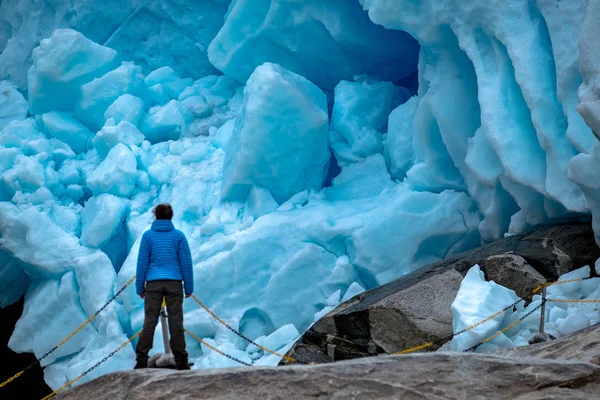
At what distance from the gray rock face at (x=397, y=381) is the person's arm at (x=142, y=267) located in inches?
26.3

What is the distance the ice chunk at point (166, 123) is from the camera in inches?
325

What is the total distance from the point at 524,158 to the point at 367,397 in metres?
3.31

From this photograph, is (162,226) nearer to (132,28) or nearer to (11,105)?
(11,105)

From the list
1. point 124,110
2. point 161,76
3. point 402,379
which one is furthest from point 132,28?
point 402,379

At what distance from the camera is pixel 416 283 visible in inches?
194

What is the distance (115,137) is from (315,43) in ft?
8.65

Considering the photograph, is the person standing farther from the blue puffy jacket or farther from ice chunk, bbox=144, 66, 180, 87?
ice chunk, bbox=144, 66, 180, 87

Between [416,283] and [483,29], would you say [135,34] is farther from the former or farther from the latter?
[416,283]

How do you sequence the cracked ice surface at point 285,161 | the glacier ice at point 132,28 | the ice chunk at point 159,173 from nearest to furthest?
1. the cracked ice surface at point 285,161
2. the ice chunk at point 159,173
3. the glacier ice at point 132,28

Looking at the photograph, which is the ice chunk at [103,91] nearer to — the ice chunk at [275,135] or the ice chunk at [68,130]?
the ice chunk at [68,130]

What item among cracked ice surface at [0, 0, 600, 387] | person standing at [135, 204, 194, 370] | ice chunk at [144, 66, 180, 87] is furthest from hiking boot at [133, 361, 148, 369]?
ice chunk at [144, 66, 180, 87]

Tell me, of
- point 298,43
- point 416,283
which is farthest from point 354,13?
point 416,283

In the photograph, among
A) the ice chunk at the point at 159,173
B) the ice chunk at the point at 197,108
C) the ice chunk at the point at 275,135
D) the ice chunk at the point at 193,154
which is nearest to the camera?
the ice chunk at the point at 275,135

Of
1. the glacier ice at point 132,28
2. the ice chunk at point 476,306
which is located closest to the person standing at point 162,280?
the ice chunk at point 476,306
